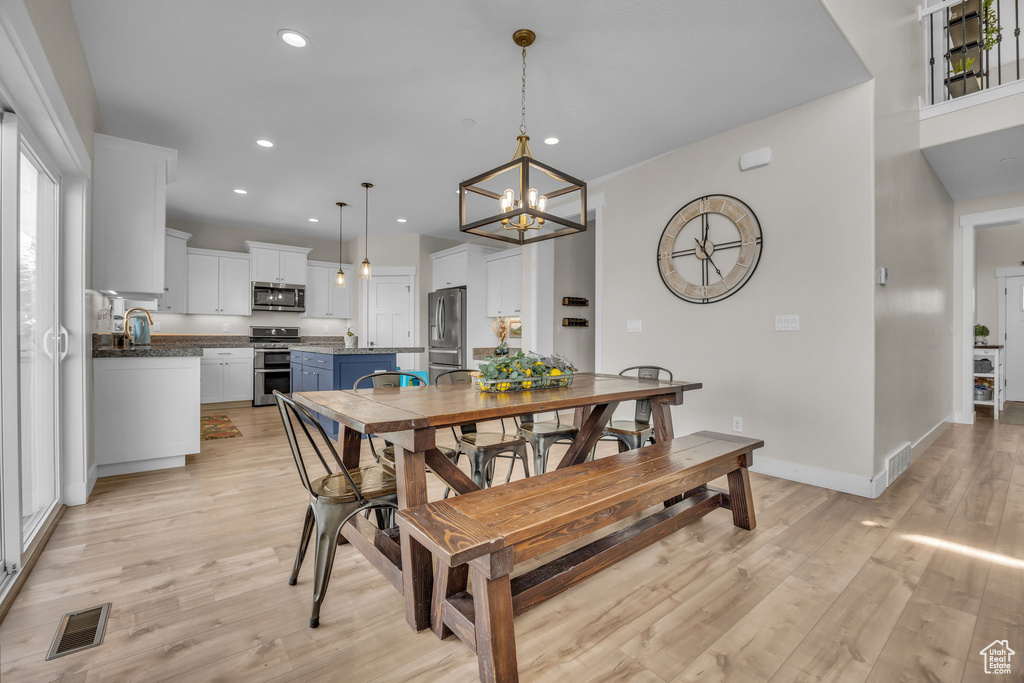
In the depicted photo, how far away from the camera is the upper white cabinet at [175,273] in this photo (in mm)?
6062

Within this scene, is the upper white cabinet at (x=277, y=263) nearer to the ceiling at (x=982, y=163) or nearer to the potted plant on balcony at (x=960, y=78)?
the ceiling at (x=982, y=163)

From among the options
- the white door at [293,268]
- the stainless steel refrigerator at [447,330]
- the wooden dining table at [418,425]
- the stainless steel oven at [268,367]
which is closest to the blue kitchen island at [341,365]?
the stainless steel refrigerator at [447,330]

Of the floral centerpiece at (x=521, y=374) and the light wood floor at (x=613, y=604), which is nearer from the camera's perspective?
the light wood floor at (x=613, y=604)

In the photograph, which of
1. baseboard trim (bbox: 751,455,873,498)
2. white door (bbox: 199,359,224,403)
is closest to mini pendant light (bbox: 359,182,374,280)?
white door (bbox: 199,359,224,403)

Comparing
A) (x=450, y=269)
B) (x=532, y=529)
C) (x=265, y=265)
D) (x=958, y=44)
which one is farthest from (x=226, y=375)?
(x=958, y=44)

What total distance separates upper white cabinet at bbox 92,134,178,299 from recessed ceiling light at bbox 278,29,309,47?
1739 mm

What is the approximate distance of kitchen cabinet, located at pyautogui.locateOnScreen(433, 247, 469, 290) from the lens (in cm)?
652

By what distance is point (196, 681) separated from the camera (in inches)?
52.8

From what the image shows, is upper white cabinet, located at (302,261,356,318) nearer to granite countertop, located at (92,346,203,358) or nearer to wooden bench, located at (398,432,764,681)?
granite countertop, located at (92,346,203,358)

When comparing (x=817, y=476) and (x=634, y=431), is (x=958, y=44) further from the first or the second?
(x=634, y=431)

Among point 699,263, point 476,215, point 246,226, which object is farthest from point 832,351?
point 246,226

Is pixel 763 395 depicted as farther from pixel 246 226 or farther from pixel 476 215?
pixel 246 226

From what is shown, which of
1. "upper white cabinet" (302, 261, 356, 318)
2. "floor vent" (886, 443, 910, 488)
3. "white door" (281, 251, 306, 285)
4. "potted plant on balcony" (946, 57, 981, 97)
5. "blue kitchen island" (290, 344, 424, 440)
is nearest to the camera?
"floor vent" (886, 443, 910, 488)

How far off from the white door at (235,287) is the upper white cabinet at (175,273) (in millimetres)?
455
